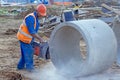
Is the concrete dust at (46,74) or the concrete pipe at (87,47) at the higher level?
the concrete pipe at (87,47)

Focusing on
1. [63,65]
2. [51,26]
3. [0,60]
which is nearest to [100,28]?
[63,65]

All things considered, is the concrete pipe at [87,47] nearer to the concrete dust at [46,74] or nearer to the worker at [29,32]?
the concrete dust at [46,74]

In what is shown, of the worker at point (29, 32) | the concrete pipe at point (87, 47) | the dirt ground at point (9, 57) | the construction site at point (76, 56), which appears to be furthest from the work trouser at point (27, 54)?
the concrete pipe at point (87, 47)

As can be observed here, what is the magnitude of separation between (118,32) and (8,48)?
438cm

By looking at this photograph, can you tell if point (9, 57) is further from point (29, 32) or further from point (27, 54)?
point (29, 32)

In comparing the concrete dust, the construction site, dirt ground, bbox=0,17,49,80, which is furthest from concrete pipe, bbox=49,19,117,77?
dirt ground, bbox=0,17,49,80

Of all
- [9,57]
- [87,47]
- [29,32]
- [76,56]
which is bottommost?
[9,57]

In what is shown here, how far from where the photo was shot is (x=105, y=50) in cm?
877

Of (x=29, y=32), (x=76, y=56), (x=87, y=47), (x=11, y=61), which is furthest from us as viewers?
(x=11, y=61)

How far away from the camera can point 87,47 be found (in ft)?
28.0

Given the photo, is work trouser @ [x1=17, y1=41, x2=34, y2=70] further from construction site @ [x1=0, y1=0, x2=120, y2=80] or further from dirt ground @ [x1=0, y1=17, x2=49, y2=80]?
dirt ground @ [x1=0, y1=17, x2=49, y2=80]

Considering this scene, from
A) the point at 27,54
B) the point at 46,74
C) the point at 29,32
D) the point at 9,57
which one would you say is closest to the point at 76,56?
the point at 46,74

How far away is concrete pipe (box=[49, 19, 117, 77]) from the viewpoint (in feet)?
28.1

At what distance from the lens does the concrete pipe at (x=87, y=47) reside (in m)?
8.58
